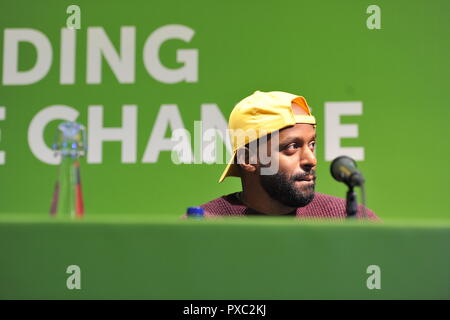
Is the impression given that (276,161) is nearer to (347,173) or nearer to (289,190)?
(289,190)

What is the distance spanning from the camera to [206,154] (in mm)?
3061

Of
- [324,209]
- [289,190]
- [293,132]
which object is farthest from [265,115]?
[324,209]

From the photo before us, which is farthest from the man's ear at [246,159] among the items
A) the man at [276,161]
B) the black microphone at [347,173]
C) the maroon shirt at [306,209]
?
the black microphone at [347,173]

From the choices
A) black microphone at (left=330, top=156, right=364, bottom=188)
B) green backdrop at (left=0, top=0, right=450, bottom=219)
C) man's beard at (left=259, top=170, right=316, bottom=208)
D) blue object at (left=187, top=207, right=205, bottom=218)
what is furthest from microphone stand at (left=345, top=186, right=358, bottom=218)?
green backdrop at (left=0, top=0, right=450, bottom=219)

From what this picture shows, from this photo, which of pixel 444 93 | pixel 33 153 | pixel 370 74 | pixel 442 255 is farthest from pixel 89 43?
pixel 442 255

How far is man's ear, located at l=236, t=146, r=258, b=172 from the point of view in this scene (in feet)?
7.70

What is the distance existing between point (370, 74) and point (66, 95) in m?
1.32

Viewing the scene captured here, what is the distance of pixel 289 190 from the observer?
7.40 feet

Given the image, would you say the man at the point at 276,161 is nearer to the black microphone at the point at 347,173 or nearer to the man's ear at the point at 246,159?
the man's ear at the point at 246,159

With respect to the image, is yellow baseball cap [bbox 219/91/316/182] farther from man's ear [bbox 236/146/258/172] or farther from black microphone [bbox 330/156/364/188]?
black microphone [bbox 330/156/364/188]

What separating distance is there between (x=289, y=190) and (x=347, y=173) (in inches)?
23.3

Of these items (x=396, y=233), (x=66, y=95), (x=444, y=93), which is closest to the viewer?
(x=396, y=233)

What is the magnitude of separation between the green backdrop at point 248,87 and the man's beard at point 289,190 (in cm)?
74

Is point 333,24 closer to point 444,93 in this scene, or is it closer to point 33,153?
point 444,93
